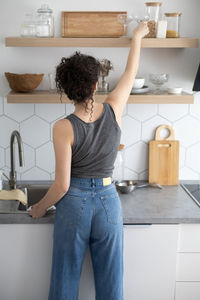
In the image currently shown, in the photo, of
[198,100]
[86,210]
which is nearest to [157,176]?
[198,100]

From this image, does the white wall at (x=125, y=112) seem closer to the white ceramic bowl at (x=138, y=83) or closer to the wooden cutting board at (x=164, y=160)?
the wooden cutting board at (x=164, y=160)

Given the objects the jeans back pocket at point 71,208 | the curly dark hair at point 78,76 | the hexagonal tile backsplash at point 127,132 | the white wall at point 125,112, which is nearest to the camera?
the curly dark hair at point 78,76

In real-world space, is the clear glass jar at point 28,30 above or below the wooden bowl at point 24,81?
above

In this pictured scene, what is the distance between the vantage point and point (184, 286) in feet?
7.80

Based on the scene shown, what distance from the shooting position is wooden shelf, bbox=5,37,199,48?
239cm

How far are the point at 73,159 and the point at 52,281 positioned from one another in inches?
25.1

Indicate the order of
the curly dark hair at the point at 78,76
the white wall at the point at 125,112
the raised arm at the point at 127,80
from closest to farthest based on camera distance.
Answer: the curly dark hair at the point at 78,76
the raised arm at the point at 127,80
the white wall at the point at 125,112

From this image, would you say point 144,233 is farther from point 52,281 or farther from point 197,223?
point 52,281

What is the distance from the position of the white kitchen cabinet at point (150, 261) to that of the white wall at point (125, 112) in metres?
0.64

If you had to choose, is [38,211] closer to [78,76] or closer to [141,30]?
[78,76]

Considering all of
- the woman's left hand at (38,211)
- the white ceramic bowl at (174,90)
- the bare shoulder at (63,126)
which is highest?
the white ceramic bowl at (174,90)

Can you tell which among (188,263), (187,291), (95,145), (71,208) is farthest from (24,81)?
(187,291)

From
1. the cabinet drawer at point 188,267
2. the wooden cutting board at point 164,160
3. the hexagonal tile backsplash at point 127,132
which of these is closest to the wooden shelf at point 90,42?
the hexagonal tile backsplash at point 127,132

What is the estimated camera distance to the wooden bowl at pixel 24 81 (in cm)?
250
